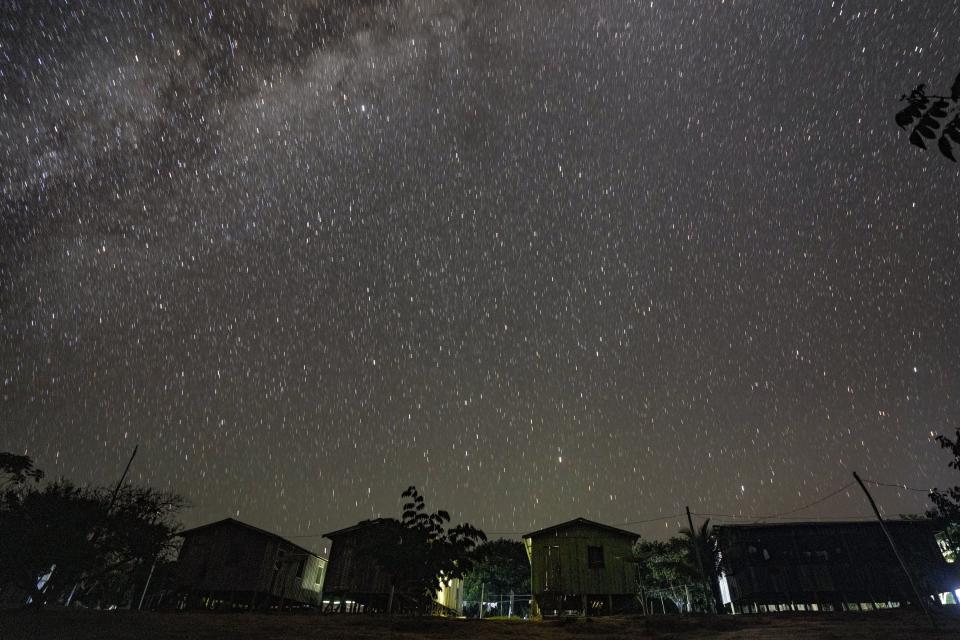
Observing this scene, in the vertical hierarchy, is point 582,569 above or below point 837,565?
below

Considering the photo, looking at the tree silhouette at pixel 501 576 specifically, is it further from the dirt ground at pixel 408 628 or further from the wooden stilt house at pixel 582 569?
the dirt ground at pixel 408 628

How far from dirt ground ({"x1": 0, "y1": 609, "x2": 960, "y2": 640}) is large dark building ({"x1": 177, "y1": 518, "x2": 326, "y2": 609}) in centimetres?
1723

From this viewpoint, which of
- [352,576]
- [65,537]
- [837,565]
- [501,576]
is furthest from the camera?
[501,576]

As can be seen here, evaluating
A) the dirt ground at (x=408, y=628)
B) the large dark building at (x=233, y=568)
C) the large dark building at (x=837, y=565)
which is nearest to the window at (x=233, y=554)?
the large dark building at (x=233, y=568)

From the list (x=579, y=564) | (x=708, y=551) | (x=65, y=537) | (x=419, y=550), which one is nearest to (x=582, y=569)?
(x=579, y=564)

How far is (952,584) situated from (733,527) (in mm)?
13776

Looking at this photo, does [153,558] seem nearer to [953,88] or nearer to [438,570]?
[438,570]

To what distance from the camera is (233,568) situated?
37.9 metres

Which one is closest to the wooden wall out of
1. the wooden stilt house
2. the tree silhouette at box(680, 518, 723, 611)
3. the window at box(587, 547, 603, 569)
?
the wooden stilt house

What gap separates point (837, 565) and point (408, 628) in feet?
115

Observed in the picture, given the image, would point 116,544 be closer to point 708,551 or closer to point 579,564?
point 579,564

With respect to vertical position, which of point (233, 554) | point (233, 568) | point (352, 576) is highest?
point (233, 554)

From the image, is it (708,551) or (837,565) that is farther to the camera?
(708,551)

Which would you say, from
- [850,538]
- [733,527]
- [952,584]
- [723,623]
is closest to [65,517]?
[723,623]
